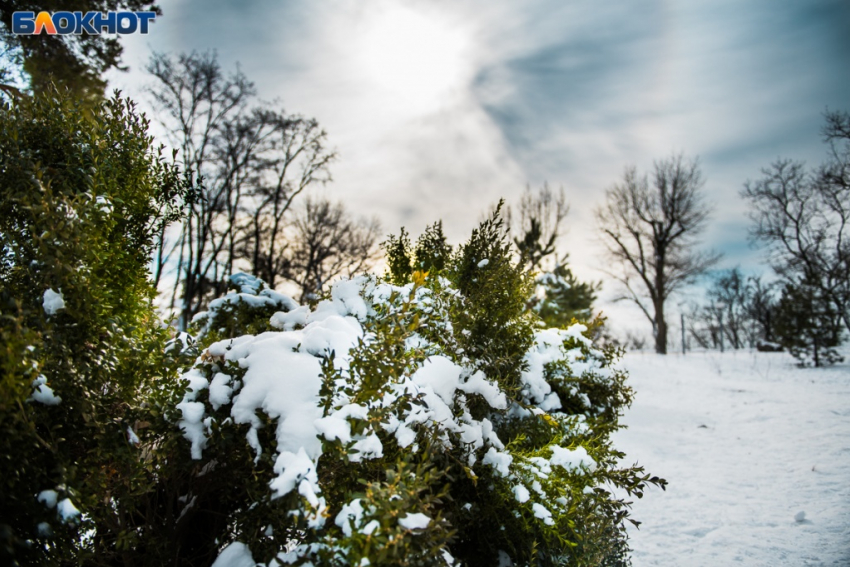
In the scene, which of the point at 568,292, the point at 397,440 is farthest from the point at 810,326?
the point at 397,440

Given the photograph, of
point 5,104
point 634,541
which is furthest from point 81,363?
point 634,541

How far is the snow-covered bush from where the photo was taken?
135 centimetres

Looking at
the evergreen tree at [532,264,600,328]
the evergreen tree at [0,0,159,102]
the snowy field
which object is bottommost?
the snowy field

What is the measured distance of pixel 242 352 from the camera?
1916 millimetres

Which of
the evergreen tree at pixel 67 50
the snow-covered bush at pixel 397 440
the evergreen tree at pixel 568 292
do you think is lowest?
the snow-covered bush at pixel 397 440

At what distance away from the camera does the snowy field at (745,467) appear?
3.90m

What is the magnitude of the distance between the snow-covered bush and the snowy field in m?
2.12

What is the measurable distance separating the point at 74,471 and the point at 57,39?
31.4 feet

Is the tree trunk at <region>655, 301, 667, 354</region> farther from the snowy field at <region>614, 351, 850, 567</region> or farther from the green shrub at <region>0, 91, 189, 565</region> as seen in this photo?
the green shrub at <region>0, 91, 189, 565</region>

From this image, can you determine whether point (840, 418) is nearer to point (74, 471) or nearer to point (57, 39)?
point (74, 471)

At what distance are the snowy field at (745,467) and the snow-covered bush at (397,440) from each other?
2115mm

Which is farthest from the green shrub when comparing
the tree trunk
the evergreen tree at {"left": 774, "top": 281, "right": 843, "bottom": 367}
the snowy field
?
the tree trunk

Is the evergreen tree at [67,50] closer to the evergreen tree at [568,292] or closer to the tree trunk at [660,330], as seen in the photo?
the evergreen tree at [568,292]

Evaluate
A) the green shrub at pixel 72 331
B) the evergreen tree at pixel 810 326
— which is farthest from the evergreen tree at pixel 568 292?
the green shrub at pixel 72 331
